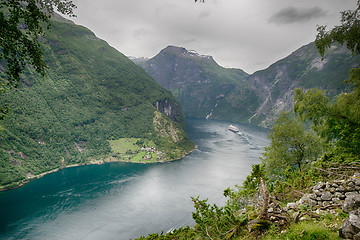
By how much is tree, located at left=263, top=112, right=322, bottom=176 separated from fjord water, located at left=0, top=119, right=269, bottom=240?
1326 inches

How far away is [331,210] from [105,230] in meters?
47.8

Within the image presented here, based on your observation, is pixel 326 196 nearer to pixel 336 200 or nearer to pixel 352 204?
pixel 336 200

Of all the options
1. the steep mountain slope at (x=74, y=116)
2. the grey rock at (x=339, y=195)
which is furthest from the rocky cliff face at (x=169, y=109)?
the grey rock at (x=339, y=195)

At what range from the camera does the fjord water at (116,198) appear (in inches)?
1662

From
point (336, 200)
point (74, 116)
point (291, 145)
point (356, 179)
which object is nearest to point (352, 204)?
point (336, 200)

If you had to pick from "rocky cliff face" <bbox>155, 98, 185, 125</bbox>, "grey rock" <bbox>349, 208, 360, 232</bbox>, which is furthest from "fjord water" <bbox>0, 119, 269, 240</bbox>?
"rocky cliff face" <bbox>155, 98, 185, 125</bbox>

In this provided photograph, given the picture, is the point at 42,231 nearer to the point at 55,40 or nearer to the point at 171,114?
the point at 171,114

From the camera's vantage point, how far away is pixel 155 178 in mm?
72938

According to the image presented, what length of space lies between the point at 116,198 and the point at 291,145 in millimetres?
54311

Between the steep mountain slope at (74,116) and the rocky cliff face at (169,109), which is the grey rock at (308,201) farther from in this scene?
the rocky cliff face at (169,109)

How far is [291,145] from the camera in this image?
1664 cm

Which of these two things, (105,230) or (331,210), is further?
(105,230)

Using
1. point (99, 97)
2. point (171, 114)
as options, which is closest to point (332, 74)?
point (171, 114)

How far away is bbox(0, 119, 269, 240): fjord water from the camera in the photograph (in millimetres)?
42219
